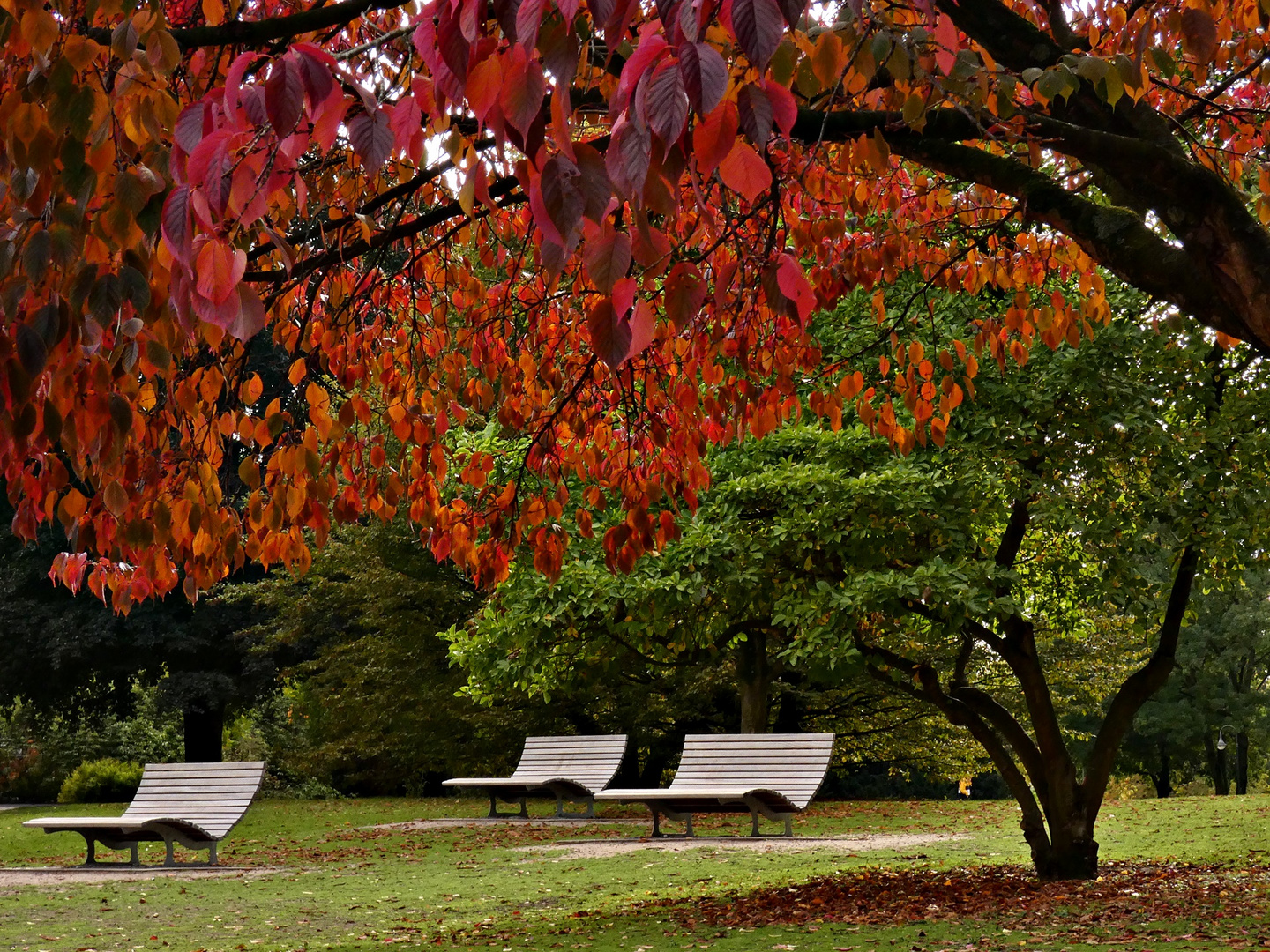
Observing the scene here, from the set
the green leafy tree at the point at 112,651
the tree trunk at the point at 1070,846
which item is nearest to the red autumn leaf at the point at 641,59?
the tree trunk at the point at 1070,846

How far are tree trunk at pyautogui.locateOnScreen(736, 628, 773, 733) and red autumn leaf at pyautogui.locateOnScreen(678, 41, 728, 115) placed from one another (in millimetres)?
16854

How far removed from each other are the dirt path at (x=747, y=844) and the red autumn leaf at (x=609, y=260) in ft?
35.5

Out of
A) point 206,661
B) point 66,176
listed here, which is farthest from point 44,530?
point 66,176

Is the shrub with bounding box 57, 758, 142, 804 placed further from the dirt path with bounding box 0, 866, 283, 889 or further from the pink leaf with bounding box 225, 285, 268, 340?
the pink leaf with bounding box 225, 285, 268, 340

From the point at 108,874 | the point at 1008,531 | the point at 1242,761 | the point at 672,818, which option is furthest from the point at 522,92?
the point at 1242,761

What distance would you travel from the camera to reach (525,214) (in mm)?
7359

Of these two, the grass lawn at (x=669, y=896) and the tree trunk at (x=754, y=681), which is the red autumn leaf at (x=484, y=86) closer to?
the grass lawn at (x=669, y=896)

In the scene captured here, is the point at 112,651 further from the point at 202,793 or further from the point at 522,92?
the point at 522,92

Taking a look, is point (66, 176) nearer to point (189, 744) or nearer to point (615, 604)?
point (615, 604)

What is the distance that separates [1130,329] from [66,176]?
7820mm

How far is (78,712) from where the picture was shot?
1094 inches

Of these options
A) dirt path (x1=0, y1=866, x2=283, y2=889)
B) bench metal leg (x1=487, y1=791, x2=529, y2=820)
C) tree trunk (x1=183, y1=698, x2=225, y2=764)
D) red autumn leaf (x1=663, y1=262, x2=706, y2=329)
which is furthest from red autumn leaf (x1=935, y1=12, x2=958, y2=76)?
tree trunk (x1=183, y1=698, x2=225, y2=764)

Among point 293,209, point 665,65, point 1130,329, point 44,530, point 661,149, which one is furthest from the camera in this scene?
point 44,530

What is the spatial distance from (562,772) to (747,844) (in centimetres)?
566
